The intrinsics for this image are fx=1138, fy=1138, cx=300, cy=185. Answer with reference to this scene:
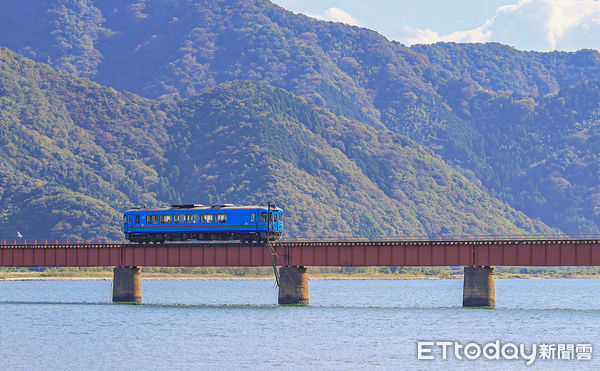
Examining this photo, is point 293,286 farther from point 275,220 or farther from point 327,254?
point 275,220

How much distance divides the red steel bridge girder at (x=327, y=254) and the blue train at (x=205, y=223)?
1.30 meters

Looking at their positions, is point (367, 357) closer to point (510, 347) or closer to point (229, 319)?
point (510, 347)

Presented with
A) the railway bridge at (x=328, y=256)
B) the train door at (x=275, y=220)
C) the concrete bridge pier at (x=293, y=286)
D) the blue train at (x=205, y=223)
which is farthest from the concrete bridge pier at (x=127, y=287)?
the train door at (x=275, y=220)

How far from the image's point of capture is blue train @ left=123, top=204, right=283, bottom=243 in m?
125

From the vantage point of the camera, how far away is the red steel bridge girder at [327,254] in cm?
12138

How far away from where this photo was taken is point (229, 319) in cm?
11438

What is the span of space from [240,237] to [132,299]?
17156mm

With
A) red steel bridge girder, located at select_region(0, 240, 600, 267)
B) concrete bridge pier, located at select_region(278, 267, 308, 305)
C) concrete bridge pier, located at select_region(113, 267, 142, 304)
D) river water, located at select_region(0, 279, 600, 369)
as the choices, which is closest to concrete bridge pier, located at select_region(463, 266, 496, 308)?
red steel bridge girder, located at select_region(0, 240, 600, 267)

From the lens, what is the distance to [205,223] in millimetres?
126938

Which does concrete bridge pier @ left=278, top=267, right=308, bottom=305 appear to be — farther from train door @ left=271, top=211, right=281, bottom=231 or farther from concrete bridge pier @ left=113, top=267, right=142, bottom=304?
concrete bridge pier @ left=113, top=267, right=142, bottom=304

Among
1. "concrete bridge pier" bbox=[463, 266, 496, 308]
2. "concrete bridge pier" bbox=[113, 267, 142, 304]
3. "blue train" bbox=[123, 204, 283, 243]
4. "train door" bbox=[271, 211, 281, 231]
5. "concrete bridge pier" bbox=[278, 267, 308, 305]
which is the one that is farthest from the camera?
"concrete bridge pier" bbox=[113, 267, 142, 304]

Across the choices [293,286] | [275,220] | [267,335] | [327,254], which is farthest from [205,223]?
[267,335]

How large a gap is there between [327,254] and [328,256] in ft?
0.83

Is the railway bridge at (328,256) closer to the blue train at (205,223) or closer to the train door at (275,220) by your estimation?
the blue train at (205,223)
